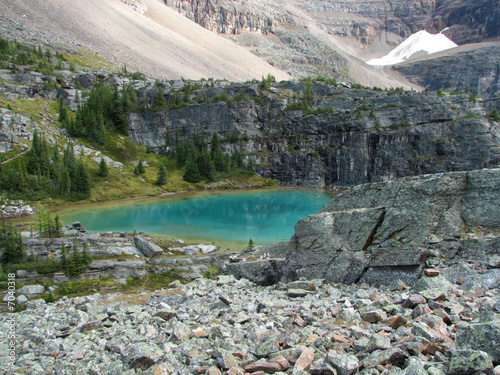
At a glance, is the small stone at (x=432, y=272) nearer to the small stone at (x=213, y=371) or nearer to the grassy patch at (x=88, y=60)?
the small stone at (x=213, y=371)

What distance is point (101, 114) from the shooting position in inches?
3976

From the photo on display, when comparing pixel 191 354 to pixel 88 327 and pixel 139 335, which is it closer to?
pixel 139 335

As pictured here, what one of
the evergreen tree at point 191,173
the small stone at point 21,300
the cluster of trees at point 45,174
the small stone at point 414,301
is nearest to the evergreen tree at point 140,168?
the evergreen tree at point 191,173

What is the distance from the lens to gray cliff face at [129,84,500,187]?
9269cm

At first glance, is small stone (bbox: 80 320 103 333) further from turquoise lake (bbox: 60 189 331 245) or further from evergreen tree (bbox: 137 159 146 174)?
evergreen tree (bbox: 137 159 146 174)

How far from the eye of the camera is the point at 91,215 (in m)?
55.5

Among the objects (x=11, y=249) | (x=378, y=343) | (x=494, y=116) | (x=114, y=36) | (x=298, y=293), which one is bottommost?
(x=11, y=249)

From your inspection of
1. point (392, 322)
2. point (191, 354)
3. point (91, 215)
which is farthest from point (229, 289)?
point (91, 215)

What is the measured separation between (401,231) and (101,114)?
344 ft

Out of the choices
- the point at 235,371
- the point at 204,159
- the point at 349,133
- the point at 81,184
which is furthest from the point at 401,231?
the point at 349,133

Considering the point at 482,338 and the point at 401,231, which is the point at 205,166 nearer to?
the point at 401,231

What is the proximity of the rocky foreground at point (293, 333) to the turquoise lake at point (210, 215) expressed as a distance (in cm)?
2674

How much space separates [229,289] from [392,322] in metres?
10.8

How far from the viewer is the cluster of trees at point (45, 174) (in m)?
63.6
